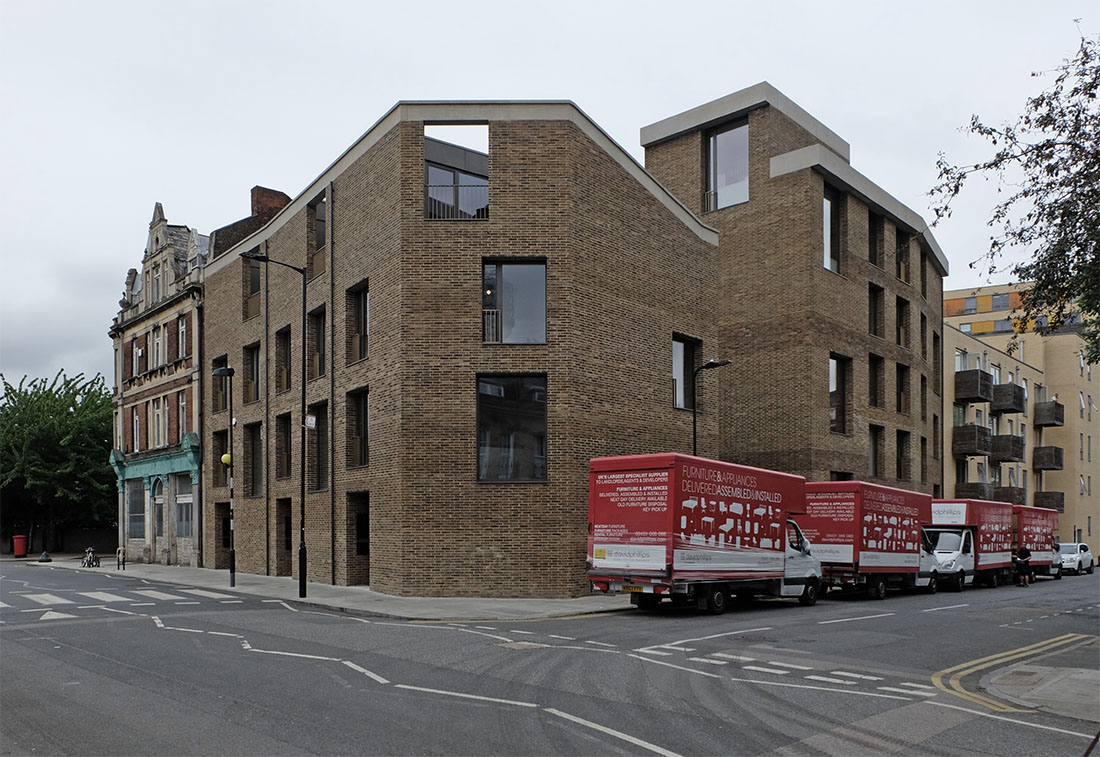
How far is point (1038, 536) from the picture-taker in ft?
135

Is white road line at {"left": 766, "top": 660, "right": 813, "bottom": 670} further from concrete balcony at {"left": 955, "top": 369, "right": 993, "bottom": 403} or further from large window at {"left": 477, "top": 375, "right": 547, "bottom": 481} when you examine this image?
concrete balcony at {"left": 955, "top": 369, "right": 993, "bottom": 403}

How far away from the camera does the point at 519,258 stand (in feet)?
82.1

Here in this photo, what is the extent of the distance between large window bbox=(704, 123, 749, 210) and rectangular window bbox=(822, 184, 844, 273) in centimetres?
320

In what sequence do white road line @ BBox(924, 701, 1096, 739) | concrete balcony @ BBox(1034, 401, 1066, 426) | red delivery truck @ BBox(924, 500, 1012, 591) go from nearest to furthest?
white road line @ BBox(924, 701, 1096, 739) < red delivery truck @ BBox(924, 500, 1012, 591) < concrete balcony @ BBox(1034, 401, 1066, 426)

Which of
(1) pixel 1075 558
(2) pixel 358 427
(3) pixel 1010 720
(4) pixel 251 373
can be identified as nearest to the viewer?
(3) pixel 1010 720

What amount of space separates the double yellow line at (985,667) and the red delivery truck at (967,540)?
48.0ft

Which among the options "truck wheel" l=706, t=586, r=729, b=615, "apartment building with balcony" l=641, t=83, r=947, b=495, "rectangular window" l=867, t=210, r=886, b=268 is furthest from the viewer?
"rectangular window" l=867, t=210, r=886, b=268

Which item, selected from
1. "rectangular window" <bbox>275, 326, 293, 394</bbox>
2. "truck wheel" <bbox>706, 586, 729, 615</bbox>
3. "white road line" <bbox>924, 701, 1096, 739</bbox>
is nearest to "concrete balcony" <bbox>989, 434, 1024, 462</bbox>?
"truck wheel" <bbox>706, 586, 729, 615</bbox>

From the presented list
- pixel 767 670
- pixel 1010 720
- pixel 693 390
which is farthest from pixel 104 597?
pixel 1010 720

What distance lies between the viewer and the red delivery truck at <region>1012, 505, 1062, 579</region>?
127 feet

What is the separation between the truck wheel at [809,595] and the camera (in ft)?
78.8

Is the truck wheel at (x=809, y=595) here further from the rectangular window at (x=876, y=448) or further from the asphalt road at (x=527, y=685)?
the rectangular window at (x=876, y=448)

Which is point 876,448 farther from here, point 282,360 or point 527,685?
point 527,685

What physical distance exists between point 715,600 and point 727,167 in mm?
22106
